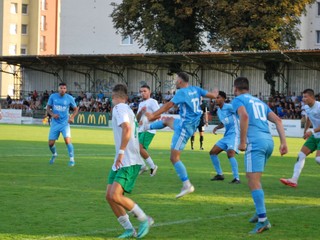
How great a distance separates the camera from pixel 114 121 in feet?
32.9

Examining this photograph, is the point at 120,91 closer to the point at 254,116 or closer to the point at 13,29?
the point at 254,116

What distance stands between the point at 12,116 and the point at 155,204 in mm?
46788

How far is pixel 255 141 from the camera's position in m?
10.7

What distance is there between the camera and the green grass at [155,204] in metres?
10.4

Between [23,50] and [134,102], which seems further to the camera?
[23,50]

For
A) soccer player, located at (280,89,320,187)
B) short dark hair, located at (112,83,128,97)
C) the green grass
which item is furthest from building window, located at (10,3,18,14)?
short dark hair, located at (112,83,128,97)

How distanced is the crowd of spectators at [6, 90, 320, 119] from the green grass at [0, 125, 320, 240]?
83.8ft

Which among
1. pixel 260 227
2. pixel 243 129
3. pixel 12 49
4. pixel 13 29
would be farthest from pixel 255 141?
pixel 13 29

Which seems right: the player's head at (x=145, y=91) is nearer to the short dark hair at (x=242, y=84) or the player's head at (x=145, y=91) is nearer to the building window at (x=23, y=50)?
the short dark hair at (x=242, y=84)

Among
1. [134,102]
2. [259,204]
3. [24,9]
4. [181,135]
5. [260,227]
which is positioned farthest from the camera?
[24,9]

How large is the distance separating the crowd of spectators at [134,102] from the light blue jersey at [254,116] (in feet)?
112

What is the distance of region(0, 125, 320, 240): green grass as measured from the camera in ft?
34.2

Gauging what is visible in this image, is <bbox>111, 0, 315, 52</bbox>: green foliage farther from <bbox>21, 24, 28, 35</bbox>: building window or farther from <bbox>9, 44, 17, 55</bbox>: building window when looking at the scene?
<bbox>21, 24, 28, 35</bbox>: building window

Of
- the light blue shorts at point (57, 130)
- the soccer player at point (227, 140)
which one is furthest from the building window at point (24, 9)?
the soccer player at point (227, 140)
